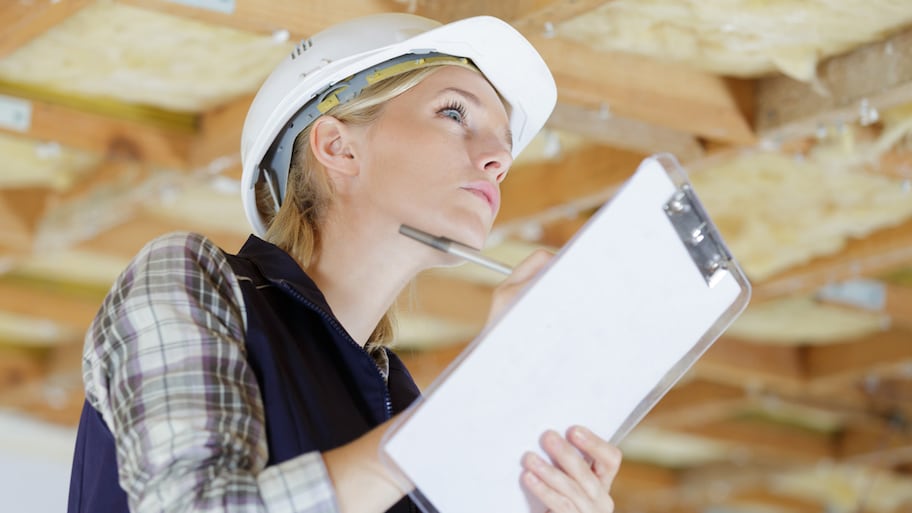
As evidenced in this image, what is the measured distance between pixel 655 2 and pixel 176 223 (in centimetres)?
195

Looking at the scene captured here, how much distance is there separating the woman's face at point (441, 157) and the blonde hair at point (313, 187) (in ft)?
0.05

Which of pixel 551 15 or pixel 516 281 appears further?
pixel 551 15

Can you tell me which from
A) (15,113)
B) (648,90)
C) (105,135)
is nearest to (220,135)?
(105,135)

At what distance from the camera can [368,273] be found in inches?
65.5

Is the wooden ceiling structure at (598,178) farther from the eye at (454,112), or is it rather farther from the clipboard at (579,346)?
the clipboard at (579,346)

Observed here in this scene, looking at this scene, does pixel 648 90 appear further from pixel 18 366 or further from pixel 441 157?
pixel 18 366

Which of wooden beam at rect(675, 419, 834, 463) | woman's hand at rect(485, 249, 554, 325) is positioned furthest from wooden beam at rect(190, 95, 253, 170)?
wooden beam at rect(675, 419, 834, 463)

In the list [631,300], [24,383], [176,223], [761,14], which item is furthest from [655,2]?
[24,383]

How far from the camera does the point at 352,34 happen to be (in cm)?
183

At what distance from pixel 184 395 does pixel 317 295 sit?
0.32 meters

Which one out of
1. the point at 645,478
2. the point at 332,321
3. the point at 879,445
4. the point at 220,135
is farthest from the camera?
the point at 645,478

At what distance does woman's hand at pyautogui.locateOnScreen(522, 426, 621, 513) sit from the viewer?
131cm

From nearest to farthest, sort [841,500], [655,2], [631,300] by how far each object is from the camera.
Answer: [631,300], [655,2], [841,500]

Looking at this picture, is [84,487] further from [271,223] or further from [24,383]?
[24,383]
